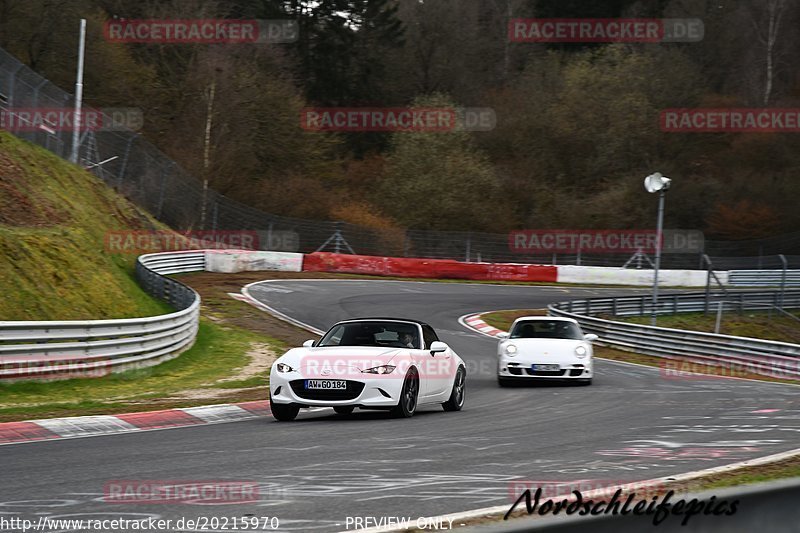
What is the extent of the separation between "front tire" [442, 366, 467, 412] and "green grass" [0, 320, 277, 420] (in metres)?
3.47

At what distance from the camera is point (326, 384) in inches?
471

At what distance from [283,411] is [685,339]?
54.3 ft

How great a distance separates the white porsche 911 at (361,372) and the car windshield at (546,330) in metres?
5.65

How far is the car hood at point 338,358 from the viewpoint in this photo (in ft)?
39.7

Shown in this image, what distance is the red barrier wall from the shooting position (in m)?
44.2

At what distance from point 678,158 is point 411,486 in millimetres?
57087

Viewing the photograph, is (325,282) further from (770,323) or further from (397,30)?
(397,30)

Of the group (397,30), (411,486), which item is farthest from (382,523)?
(397,30)
